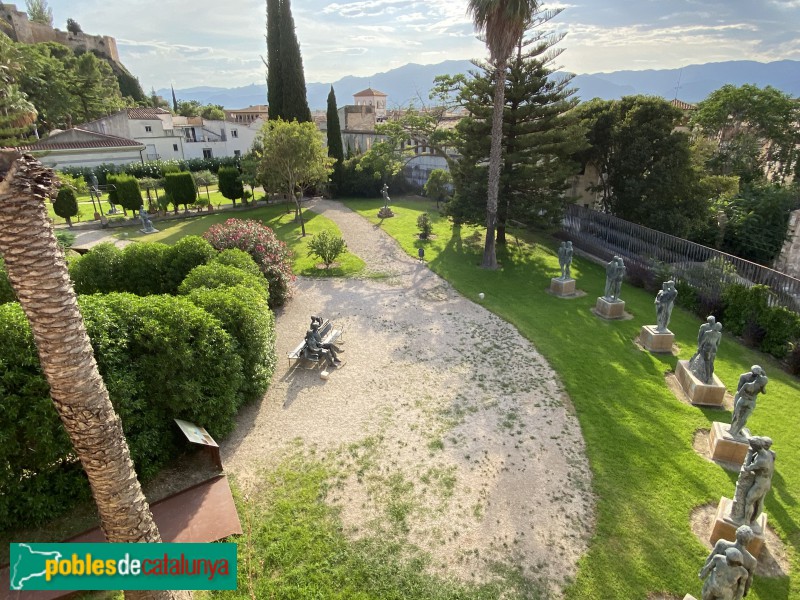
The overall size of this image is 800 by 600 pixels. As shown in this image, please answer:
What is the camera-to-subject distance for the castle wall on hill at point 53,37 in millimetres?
60031

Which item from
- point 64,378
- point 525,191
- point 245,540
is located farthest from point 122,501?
point 525,191

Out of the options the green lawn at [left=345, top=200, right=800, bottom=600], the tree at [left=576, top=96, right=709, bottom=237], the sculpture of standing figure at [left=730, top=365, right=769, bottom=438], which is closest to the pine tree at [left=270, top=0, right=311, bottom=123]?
the tree at [left=576, top=96, right=709, bottom=237]

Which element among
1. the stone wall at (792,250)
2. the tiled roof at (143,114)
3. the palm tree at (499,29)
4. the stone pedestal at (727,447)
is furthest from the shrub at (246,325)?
the tiled roof at (143,114)

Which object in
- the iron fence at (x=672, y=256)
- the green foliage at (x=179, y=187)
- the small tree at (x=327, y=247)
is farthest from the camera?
the green foliage at (x=179, y=187)

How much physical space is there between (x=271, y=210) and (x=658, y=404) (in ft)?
90.4

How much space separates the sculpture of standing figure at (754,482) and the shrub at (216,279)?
395 inches

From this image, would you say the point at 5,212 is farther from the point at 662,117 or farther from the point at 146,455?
the point at 662,117

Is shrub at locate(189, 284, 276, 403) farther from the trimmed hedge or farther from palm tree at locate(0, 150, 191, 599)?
palm tree at locate(0, 150, 191, 599)

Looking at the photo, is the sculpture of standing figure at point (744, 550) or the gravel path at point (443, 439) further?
the gravel path at point (443, 439)

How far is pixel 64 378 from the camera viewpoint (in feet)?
12.8

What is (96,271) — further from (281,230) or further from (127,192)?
(127,192)

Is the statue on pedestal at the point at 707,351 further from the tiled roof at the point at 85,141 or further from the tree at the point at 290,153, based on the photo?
the tiled roof at the point at 85,141

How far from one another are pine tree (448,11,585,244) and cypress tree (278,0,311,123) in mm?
18021

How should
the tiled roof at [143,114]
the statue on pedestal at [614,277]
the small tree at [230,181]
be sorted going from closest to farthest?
1. the statue on pedestal at [614,277]
2. the small tree at [230,181]
3. the tiled roof at [143,114]
